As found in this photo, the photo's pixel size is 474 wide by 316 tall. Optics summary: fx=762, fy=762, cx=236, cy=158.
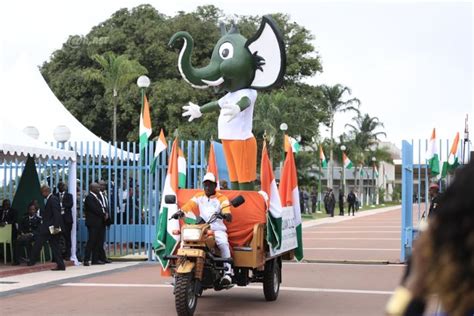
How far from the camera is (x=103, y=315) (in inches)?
368

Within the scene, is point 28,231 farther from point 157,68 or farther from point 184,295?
point 157,68

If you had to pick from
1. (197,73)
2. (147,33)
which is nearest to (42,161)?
(197,73)

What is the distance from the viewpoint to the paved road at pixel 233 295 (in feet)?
32.3

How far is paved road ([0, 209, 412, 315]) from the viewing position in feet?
32.3

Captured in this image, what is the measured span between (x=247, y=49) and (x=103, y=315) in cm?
508

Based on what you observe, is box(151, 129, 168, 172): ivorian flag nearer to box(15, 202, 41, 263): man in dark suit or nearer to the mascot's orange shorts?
box(15, 202, 41, 263): man in dark suit

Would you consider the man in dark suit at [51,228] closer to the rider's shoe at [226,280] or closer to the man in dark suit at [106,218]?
the man in dark suit at [106,218]

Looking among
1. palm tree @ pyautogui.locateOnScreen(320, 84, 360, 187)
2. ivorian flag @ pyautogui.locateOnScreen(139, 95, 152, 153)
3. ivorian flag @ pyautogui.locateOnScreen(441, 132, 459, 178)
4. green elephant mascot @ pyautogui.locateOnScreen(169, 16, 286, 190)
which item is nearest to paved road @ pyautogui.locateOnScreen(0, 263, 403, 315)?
green elephant mascot @ pyautogui.locateOnScreen(169, 16, 286, 190)

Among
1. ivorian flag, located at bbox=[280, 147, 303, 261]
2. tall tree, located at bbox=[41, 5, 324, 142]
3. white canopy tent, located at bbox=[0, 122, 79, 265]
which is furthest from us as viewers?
tall tree, located at bbox=[41, 5, 324, 142]

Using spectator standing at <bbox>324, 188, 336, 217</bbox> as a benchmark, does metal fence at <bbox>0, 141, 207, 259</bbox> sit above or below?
above

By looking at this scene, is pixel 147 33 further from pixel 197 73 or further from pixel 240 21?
pixel 197 73

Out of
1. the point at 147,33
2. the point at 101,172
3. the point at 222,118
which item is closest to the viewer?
the point at 222,118

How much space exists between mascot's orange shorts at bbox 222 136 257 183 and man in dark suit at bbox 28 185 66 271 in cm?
426

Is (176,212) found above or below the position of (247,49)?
below
